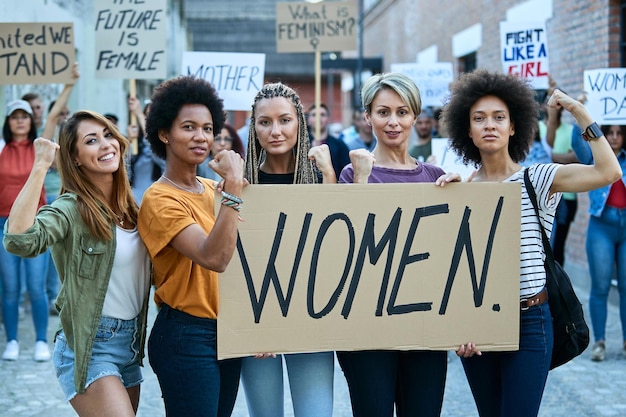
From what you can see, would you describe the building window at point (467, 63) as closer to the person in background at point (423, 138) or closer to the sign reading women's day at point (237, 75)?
the person in background at point (423, 138)

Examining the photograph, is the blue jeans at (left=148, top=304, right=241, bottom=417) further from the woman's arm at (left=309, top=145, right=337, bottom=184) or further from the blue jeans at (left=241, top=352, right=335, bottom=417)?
the woman's arm at (left=309, top=145, right=337, bottom=184)

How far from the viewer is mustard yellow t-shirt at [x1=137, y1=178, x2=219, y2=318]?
9.98ft

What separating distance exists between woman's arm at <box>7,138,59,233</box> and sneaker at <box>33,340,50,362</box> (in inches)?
152

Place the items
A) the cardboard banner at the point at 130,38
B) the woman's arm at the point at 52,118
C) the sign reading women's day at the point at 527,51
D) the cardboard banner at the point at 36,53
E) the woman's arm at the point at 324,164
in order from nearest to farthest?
1. the woman's arm at the point at 324,164
2. the woman's arm at the point at 52,118
3. the cardboard banner at the point at 36,53
4. the sign reading women's day at the point at 527,51
5. the cardboard banner at the point at 130,38

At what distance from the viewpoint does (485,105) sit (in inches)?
141

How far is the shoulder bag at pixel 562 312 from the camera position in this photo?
3400mm

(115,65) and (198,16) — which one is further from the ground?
(198,16)

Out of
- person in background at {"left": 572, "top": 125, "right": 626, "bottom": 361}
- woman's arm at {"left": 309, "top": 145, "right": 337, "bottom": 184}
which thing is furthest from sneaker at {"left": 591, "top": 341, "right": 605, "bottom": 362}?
woman's arm at {"left": 309, "top": 145, "right": 337, "bottom": 184}

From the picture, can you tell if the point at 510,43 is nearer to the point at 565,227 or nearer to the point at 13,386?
the point at 565,227

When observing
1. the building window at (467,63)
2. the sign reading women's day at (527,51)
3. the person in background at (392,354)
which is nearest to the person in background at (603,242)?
the sign reading women's day at (527,51)

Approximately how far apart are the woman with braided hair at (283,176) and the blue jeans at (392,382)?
11 cm

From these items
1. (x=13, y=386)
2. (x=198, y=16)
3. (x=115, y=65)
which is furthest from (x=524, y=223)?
(x=198, y=16)

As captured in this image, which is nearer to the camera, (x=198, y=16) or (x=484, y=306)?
(x=484, y=306)

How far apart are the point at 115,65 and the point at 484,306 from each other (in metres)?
5.74
